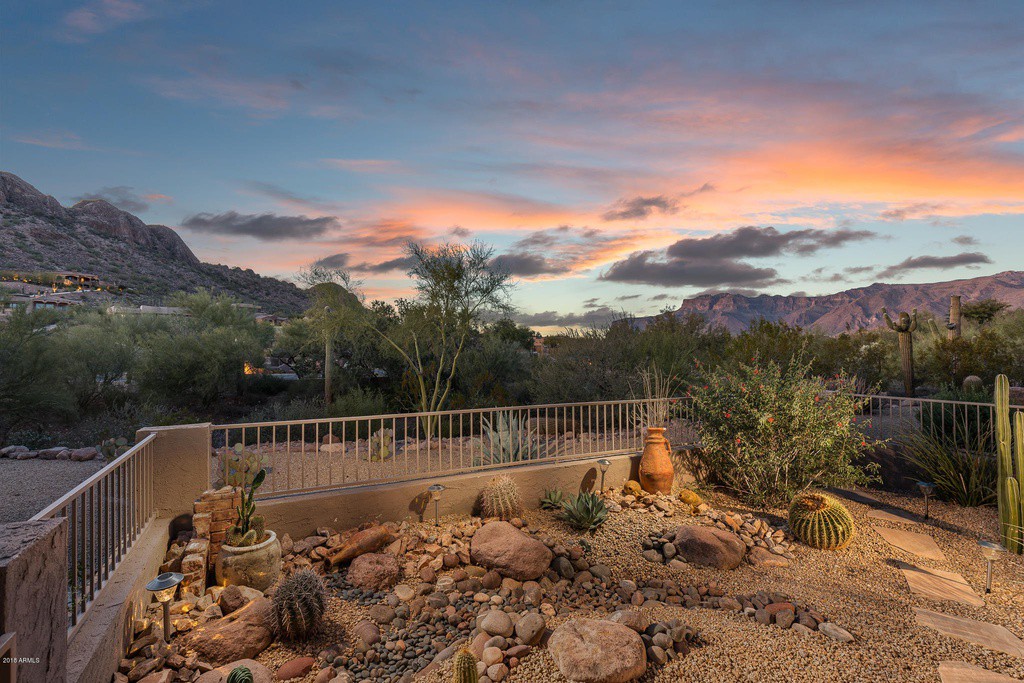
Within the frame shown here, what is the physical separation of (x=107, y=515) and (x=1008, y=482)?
26.2 ft

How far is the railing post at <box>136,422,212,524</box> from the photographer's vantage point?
4.72 meters

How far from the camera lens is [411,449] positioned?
9602mm

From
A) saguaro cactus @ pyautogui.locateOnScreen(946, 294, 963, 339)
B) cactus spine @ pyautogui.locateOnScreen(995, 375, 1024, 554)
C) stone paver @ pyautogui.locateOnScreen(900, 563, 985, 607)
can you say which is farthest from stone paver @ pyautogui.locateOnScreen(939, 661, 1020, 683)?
saguaro cactus @ pyautogui.locateOnScreen(946, 294, 963, 339)

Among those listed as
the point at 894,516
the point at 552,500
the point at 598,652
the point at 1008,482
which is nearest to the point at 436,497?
the point at 552,500

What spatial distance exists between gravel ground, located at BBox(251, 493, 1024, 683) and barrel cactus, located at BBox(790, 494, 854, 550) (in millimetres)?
113

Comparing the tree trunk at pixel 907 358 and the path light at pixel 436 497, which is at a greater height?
the tree trunk at pixel 907 358

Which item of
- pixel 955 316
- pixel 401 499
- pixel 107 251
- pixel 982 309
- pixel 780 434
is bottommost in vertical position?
pixel 401 499

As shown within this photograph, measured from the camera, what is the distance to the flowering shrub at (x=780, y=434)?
6.39 metres

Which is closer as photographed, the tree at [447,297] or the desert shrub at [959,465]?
the desert shrub at [959,465]

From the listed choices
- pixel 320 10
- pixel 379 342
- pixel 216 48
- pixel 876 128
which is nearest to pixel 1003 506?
pixel 876 128

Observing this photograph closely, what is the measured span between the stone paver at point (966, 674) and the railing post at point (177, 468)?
5.92 m

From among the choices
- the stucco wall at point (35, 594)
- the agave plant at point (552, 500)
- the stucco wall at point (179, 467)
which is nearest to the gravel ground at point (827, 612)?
the agave plant at point (552, 500)

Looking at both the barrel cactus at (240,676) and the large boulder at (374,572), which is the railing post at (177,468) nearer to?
the large boulder at (374,572)

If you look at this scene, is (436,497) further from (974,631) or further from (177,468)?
(974,631)
